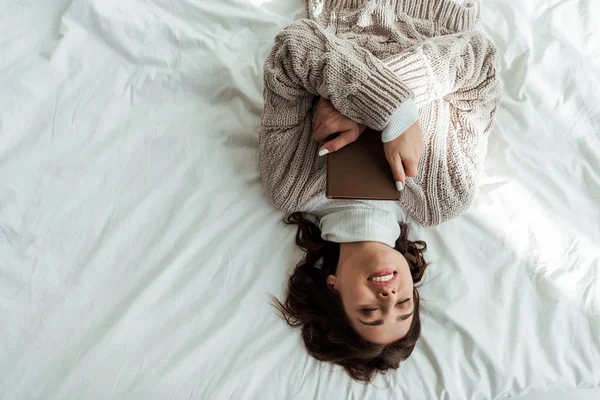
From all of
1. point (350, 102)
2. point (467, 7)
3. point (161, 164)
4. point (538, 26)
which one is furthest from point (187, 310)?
point (538, 26)

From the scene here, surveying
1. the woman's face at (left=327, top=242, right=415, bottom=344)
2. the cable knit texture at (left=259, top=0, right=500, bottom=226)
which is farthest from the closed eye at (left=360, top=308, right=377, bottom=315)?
the cable knit texture at (left=259, top=0, right=500, bottom=226)

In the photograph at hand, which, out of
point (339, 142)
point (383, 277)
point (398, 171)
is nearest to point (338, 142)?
point (339, 142)

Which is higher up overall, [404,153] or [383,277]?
[404,153]

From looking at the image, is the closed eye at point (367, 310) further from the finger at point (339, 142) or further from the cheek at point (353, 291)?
the finger at point (339, 142)

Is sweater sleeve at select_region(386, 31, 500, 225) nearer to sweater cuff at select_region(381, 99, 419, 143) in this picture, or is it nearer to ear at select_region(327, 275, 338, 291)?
sweater cuff at select_region(381, 99, 419, 143)

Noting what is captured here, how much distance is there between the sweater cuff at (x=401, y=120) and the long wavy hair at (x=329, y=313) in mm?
230

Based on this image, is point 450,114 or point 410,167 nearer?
point 410,167

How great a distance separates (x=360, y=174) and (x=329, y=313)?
0.88 feet

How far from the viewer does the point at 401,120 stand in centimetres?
73

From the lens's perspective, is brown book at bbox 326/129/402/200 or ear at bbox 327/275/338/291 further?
ear at bbox 327/275/338/291

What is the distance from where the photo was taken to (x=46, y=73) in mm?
875

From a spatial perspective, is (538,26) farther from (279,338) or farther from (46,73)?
(46,73)

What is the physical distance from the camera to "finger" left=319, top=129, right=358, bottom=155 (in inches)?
28.8

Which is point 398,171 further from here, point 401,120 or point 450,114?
point 450,114
